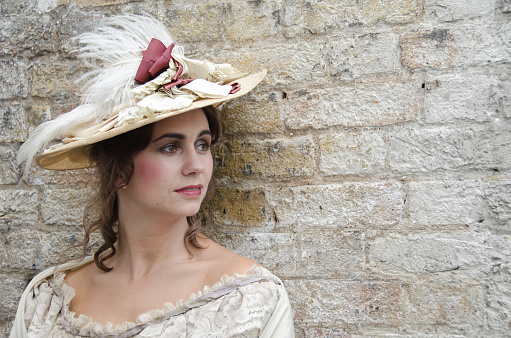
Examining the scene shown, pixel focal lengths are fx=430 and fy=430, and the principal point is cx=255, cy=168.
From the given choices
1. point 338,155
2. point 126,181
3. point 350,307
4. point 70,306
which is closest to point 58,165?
point 126,181

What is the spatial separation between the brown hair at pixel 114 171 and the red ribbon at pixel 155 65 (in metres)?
0.21

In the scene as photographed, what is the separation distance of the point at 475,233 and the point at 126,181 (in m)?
1.71

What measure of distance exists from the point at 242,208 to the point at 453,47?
1.38m

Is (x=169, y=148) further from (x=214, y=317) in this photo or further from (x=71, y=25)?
(x=71, y=25)

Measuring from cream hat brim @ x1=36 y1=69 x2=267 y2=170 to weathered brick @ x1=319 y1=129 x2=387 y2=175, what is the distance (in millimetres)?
526

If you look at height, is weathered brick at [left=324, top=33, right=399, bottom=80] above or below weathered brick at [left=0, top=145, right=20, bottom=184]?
above

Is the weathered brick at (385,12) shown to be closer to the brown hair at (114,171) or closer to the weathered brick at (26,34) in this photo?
the brown hair at (114,171)

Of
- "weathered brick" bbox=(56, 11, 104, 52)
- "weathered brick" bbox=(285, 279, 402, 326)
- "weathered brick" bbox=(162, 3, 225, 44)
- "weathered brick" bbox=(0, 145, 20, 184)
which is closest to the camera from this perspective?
"weathered brick" bbox=(285, 279, 402, 326)

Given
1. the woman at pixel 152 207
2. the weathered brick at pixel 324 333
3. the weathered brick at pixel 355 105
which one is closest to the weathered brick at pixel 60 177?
the woman at pixel 152 207

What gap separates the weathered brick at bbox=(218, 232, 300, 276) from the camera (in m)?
2.36

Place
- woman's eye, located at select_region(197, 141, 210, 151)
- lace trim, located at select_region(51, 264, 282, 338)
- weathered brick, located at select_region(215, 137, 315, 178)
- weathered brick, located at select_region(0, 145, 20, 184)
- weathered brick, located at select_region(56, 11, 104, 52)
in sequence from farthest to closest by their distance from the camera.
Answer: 1. weathered brick, located at select_region(0, 145, 20, 184)
2. weathered brick, located at select_region(56, 11, 104, 52)
3. weathered brick, located at select_region(215, 137, 315, 178)
4. woman's eye, located at select_region(197, 141, 210, 151)
5. lace trim, located at select_region(51, 264, 282, 338)

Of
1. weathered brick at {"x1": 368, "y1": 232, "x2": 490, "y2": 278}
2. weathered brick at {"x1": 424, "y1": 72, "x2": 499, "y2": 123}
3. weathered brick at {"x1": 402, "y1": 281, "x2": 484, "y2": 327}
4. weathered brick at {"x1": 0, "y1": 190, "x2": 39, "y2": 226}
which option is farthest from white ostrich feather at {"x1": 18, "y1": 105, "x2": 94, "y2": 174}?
weathered brick at {"x1": 402, "y1": 281, "x2": 484, "y2": 327}

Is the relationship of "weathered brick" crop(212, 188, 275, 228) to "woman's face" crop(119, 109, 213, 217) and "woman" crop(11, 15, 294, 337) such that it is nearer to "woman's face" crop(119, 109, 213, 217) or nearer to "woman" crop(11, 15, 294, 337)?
"woman" crop(11, 15, 294, 337)

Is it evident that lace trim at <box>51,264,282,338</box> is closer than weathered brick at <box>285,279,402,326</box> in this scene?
Yes
